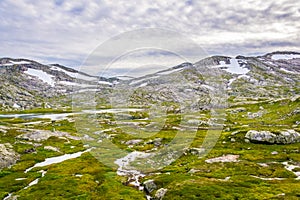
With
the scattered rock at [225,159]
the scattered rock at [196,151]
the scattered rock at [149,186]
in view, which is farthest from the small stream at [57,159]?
the scattered rock at [225,159]

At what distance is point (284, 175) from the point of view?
5484 centimetres

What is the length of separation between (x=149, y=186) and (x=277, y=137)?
49.7 metres

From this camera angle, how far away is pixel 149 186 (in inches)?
2010

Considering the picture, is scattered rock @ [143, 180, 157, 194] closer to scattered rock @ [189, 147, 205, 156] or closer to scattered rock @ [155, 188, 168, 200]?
scattered rock @ [155, 188, 168, 200]

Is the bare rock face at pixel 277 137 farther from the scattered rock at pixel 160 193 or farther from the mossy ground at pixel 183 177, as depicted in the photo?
the scattered rock at pixel 160 193

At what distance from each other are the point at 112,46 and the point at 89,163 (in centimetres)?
3127

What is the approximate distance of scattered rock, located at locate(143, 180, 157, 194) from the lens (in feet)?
164

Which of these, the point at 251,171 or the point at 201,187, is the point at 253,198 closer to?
the point at 201,187

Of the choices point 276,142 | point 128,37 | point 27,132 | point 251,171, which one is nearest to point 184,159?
point 251,171

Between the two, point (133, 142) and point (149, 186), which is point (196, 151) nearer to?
point (133, 142)

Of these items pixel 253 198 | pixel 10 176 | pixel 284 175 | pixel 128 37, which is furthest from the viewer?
pixel 128 37

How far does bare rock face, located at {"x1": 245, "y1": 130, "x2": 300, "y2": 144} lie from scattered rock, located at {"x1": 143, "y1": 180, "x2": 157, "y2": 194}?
1834 inches

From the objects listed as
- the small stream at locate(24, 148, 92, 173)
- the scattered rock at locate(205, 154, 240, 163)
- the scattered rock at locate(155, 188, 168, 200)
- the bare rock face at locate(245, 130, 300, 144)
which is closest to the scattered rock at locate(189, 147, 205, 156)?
the scattered rock at locate(205, 154, 240, 163)

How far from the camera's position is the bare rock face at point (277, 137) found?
270ft
